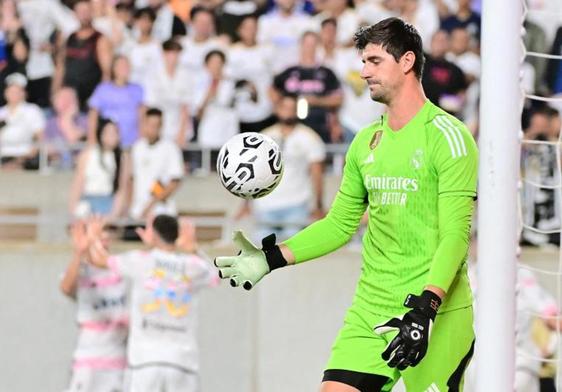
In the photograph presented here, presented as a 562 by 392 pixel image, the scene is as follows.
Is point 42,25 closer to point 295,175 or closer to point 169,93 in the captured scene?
point 169,93

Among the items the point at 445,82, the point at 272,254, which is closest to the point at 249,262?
the point at 272,254

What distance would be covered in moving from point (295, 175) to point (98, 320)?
2.39 m

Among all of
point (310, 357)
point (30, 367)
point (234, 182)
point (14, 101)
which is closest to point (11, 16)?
point (14, 101)

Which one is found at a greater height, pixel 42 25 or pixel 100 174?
pixel 42 25

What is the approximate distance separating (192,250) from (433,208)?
4.83 m

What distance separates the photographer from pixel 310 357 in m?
12.2

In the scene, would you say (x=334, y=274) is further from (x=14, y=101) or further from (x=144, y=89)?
(x=14, y=101)

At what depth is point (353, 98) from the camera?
12.8 meters

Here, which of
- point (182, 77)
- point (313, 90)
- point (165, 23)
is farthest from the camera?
point (165, 23)

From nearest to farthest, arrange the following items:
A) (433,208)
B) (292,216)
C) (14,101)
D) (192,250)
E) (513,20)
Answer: (433,208)
(513,20)
(192,250)
(292,216)
(14,101)

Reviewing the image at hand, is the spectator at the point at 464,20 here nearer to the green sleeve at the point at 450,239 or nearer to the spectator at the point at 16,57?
the spectator at the point at 16,57

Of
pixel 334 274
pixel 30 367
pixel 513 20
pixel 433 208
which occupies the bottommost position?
pixel 30 367

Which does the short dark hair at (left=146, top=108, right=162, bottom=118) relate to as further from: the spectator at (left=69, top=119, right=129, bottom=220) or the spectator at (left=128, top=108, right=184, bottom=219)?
the spectator at (left=69, top=119, right=129, bottom=220)

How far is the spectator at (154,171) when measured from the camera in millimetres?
12297
